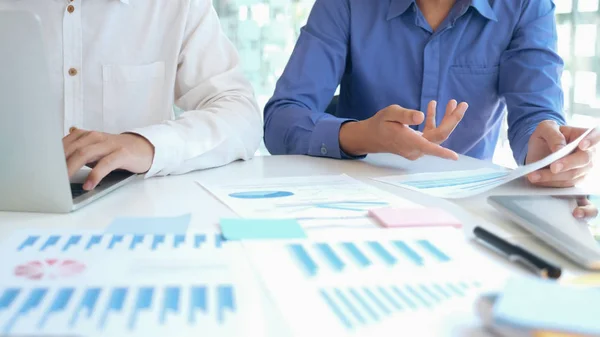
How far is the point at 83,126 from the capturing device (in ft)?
3.77

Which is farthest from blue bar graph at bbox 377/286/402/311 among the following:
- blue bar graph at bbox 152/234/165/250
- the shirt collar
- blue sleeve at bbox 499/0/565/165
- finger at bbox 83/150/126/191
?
the shirt collar

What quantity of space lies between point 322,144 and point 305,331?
2.24ft

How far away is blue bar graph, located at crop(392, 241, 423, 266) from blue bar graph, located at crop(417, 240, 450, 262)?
1cm

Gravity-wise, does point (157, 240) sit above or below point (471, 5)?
below

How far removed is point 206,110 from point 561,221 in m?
0.60

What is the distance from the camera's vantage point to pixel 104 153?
0.76 m

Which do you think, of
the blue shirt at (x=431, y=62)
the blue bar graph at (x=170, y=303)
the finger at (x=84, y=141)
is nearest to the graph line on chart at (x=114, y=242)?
the blue bar graph at (x=170, y=303)

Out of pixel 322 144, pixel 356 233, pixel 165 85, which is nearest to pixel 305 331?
pixel 356 233

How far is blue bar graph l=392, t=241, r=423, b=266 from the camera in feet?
1.58

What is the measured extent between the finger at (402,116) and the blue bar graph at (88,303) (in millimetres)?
546

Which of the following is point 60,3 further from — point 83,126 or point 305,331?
point 305,331

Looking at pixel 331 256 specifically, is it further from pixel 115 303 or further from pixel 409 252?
pixel 115 303

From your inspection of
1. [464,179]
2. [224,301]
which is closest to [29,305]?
[224,301]

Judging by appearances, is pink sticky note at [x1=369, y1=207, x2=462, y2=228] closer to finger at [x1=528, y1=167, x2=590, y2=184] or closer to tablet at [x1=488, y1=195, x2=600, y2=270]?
tablet at [x1=488, y1=195, x2=600, y2=270]
